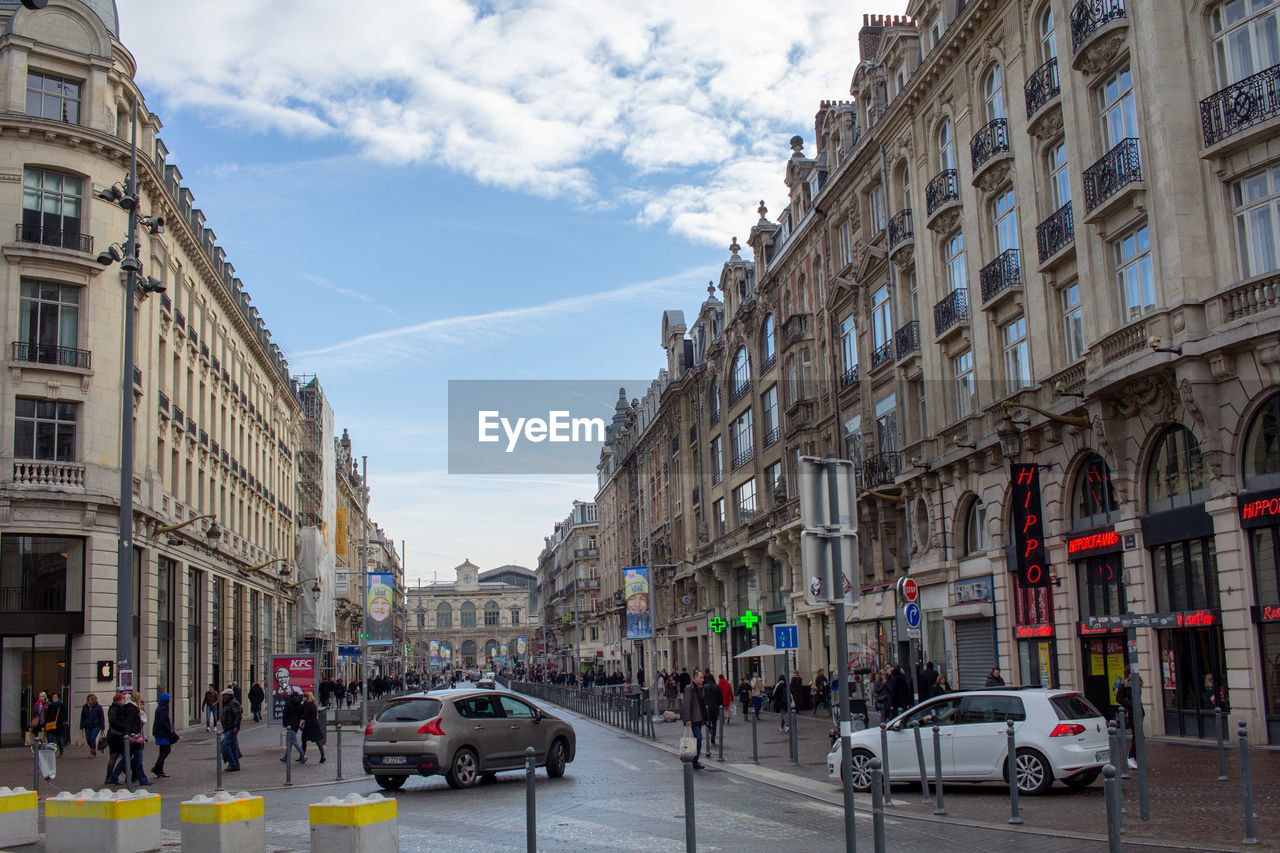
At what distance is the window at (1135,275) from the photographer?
21812 mm

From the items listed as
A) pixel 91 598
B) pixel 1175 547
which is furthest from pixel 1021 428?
pixel 91 598

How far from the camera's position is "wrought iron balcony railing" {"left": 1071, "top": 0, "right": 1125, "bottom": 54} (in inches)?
874

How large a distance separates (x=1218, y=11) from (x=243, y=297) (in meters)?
45.5

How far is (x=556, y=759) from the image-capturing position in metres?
19.8

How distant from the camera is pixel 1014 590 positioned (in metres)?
27.6

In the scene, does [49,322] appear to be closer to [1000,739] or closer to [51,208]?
[51,208]

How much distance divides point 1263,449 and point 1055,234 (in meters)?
7.07

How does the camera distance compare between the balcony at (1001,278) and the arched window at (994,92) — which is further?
the arched window at (994,92)

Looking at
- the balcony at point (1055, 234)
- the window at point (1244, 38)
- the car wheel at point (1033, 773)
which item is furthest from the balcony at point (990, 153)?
the car wheel at point (1033, 773)

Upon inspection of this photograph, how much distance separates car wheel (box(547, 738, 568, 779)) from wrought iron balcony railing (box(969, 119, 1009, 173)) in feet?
53.6

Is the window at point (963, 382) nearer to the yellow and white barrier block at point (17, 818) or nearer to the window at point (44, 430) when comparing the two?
the yellow and white barrier block at point (17, 818)

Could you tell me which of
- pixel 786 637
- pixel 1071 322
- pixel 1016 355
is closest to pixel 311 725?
pixel 786 637

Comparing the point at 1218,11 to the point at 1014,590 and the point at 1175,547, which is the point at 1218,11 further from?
the point at 1014,590

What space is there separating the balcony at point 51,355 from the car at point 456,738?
59.6 feet
